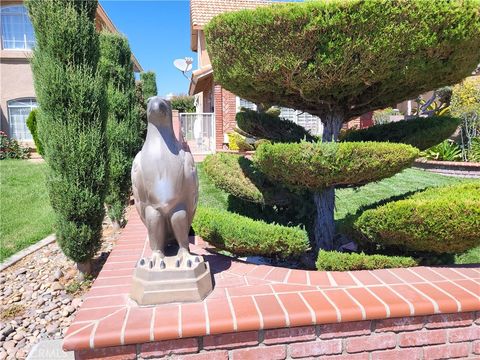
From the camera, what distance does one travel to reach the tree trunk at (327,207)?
3.45 meters

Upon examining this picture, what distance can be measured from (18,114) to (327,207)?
54.1ft

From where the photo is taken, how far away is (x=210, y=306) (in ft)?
7.11

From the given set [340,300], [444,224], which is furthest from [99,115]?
[444,224]

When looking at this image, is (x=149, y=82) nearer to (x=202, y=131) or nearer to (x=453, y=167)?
(x=202, y=131)

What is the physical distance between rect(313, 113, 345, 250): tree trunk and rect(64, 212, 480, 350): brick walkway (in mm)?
814

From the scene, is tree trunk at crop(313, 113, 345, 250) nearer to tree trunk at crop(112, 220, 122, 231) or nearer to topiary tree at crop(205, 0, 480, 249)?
topiary tree at crop(205, 0, 480, 249)

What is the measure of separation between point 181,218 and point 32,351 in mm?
2035

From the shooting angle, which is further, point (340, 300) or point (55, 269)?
point (55, 269)

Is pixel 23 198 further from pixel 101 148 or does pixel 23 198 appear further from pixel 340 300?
pixel 340 300

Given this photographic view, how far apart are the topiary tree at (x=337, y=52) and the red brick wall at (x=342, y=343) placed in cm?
118

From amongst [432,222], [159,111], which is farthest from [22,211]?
[432,222]

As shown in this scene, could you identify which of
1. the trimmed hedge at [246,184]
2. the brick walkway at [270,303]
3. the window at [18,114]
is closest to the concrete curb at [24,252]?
the brick walkway at [270,303]

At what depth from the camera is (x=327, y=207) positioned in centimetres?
346

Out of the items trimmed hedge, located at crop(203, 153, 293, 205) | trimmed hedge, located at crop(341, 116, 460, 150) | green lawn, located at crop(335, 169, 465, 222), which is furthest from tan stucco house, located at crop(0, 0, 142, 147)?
trimmed hedge, located at crop(341, 116, 460, 150)
